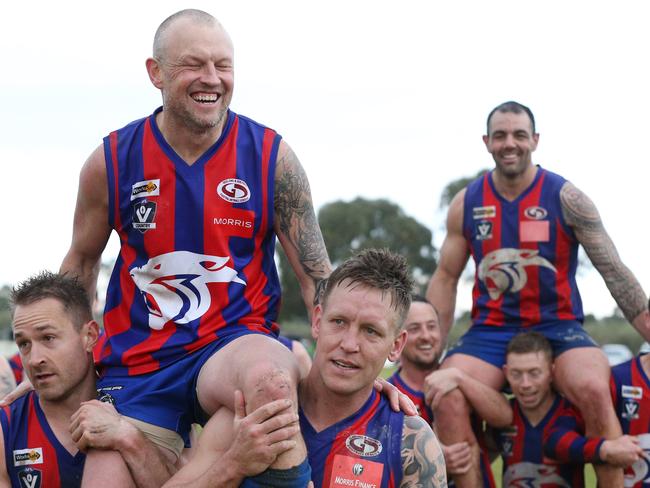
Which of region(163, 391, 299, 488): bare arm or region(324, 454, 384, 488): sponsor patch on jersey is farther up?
region(163, 391, 299, 488): bare arm

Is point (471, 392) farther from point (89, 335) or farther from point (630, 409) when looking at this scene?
point (89, 335)

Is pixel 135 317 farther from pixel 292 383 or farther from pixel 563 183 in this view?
pixel 563 183

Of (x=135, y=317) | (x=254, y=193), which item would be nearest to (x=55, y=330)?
(x=135, y=317)

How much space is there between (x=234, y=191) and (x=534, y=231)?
10.3 ft

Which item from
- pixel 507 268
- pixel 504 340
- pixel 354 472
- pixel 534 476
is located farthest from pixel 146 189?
pixel 534 476

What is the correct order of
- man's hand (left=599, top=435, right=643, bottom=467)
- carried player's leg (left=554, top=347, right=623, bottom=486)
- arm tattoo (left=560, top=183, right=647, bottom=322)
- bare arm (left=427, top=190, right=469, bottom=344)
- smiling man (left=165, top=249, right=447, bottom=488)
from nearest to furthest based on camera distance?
smiling man (left=165, top=249, right=447, bottom=488), man's hand (left=599, top=435, right=643, bottom=467), carried player's leg (left=554, top=347, right=623, bottom=486), arm tattoo (left=560, top=183, right=647, bottom=322), bare arm (left=427, top=190, right=469, bottom=344)

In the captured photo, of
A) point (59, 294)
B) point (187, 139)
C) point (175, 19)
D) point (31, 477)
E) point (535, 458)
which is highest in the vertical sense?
point (175, 19)

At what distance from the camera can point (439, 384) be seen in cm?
696

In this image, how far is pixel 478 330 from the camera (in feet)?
24.7

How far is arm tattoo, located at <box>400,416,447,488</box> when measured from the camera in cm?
450

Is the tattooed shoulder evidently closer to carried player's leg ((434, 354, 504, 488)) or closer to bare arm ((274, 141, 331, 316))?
carried player's leg ((434, 354, 504, 488))

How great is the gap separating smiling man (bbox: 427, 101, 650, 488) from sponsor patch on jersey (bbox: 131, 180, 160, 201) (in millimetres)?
3120

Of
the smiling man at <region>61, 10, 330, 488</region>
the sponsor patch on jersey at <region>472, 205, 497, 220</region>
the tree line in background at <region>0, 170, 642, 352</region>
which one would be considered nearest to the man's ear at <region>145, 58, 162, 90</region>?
the smiling man at <region>61, 10, 330, 488</region>

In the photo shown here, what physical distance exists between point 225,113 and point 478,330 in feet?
11.5
